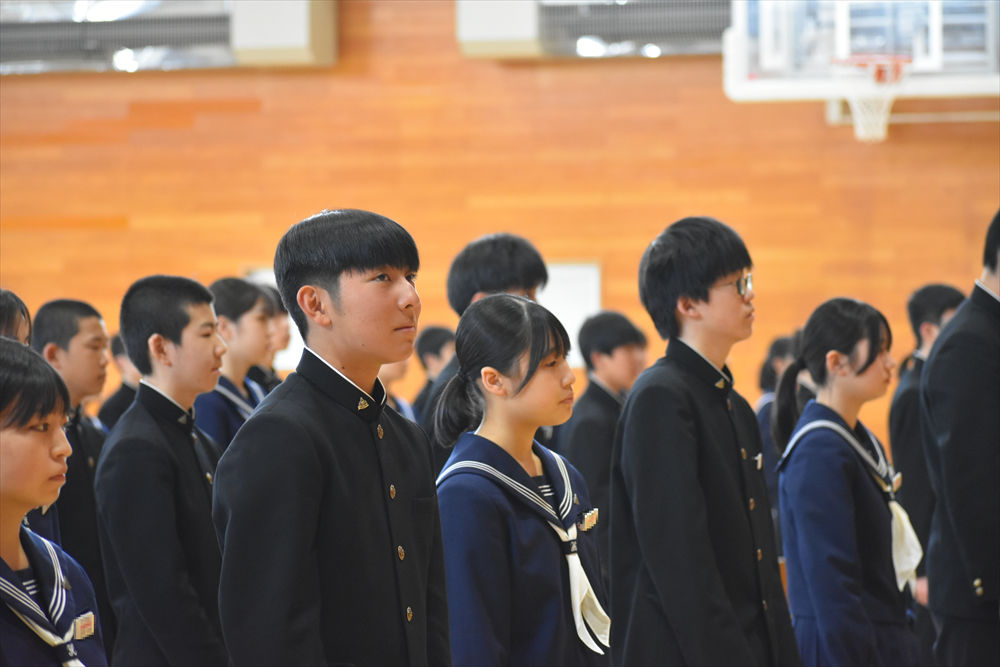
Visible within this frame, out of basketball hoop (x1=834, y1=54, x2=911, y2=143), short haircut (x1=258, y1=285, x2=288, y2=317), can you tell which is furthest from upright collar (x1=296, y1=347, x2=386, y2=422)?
basketball hoop (x1=834, y1=54, x2=911, y2=143)

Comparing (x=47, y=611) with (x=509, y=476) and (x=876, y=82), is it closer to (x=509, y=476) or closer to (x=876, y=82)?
(x=509, y=476)

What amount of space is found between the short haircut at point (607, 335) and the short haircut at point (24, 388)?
352 cm

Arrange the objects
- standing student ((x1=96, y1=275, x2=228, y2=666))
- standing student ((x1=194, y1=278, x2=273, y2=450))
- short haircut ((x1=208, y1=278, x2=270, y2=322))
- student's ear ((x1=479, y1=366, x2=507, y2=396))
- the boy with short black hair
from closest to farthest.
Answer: student's ear ((x1=479, y1=366, x2=507, y2=396)), standing student ((x1=96, y1=275, x2=228, y2=666)), the boy with short black hair, standing student ((x1=194, y1=278, x2=273, y2=450)), short haircut ((x1=208, y1=278, x2=270, y2=322))

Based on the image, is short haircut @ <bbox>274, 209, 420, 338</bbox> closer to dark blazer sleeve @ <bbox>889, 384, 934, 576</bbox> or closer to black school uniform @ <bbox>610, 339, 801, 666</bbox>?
black school uniform @ <bbox>610, 339, 801, 666</bbox>

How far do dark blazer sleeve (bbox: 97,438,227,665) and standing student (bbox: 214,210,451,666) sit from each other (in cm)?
101

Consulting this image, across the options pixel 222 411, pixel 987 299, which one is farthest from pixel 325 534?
pixel 222 411

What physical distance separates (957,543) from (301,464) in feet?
5.89

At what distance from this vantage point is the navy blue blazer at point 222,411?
3869mm

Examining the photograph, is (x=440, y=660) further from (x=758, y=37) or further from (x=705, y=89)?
(x=705, y=89)

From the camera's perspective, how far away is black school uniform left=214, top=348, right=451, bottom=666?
5.55ft

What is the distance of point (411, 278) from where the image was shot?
1995 millimetres

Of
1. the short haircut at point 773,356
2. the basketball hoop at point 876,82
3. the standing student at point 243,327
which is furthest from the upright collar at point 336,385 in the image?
the basketball hoop at point 876,82

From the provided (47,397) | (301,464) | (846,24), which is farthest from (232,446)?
(846,24)

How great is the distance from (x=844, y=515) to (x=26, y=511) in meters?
1.99
